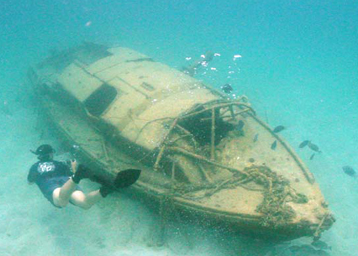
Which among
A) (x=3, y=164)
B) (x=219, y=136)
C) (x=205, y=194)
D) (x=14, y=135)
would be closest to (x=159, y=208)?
(x=205, y=194)

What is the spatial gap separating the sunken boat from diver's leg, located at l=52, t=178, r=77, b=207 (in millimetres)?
771

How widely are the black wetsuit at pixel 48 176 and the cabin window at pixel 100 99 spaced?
2693 mm

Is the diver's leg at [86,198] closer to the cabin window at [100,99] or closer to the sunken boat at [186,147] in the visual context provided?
the sunken boat at [186,147]

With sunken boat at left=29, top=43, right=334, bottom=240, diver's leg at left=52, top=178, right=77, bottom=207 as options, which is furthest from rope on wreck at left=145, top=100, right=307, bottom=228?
diver's leg at left=52, top=178, right=77, bottom=207

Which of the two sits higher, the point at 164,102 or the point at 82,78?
the point at 164,102

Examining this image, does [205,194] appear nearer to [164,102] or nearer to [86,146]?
[164,102]

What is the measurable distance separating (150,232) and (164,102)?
3471mm

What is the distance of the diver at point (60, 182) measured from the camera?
4212 mm

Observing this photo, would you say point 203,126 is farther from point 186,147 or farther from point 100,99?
point 100,99

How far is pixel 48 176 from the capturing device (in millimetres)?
5230

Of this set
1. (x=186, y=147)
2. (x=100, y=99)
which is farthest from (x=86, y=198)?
(x=100, y=99)

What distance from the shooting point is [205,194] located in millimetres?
5230

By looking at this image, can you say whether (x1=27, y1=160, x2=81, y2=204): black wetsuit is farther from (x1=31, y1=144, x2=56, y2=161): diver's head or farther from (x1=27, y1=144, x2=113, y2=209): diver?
(x1=31, y1=144, x2=56, y2=161): diver's head

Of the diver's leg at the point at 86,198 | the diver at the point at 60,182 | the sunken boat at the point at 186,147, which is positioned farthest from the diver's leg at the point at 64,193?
the sunken boat at the point at 186,147
